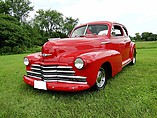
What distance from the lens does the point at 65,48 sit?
328 cm

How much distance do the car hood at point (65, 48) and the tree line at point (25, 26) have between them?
20.5 meters

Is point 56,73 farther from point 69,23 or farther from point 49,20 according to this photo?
point 69,23

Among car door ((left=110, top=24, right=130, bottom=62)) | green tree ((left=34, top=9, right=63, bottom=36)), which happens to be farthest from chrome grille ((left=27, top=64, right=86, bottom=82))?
green tree ((left=34, top=9, right=63, bottom=36))

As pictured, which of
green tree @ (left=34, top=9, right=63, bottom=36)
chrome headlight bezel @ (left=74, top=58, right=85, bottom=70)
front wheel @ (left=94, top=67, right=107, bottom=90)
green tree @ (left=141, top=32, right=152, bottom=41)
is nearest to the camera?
chrome headlight bezel @ (left=74, top=58, right=85, bottom=70)

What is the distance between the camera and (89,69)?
2.92 metres

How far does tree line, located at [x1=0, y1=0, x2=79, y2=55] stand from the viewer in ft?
75.2

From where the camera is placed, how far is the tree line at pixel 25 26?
75.2 ft

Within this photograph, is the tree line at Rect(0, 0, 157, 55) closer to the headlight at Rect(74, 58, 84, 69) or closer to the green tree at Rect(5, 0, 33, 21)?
the green tree at Rect(5, 0, 33, 21)

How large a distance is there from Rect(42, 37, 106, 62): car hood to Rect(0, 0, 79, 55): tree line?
67.4ft

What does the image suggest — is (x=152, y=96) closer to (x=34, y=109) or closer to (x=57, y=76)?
(x=57, y=76)

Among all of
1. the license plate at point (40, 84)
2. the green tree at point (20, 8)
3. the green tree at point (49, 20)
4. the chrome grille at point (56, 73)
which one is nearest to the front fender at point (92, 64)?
the chrome grille at point (56, 73)

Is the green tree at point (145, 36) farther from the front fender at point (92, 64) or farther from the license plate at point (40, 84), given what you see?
the license plate at point (40, 84)

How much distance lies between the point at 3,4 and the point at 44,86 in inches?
1338

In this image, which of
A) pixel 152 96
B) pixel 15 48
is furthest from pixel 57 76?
pixel 15 48
